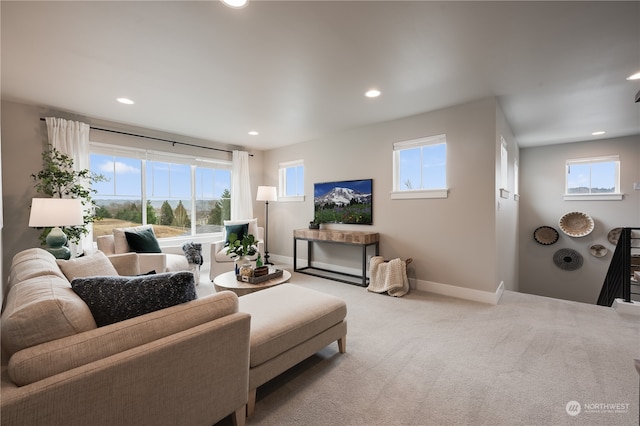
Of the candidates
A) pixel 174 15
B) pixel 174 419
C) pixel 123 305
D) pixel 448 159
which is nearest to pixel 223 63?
pixel 174 15

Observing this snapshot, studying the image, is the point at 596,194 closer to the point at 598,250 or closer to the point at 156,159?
the point at 598,250

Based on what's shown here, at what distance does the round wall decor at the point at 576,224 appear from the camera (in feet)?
16.3

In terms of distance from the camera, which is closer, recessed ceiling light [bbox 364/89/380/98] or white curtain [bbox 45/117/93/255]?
recessed ceiling light [bbox 364/89/380/98]

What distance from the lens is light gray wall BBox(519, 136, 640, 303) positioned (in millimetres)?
4648

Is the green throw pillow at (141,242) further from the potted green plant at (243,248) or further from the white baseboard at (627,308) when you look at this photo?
the white baseboard at (627,308)

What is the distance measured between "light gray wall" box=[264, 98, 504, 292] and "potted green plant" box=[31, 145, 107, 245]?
11.5 ft

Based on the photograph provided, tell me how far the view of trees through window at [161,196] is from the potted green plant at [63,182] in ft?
1.41

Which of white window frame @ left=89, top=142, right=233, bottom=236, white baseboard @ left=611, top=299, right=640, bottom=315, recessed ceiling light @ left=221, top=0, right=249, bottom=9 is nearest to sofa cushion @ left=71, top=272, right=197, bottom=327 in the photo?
recessed ceiling light @ left=221, top=0, right=249, bottom=9

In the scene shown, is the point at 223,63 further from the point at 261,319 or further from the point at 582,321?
the point at 582,321

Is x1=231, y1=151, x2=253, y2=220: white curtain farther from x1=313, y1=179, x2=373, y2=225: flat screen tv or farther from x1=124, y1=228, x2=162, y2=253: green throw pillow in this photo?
x1=124, y1=228, x2=162, y2=253: green throw pillow

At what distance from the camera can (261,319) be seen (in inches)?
68.1

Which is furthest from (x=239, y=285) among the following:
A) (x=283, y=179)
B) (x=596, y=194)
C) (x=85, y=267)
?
(x=596, y=194)

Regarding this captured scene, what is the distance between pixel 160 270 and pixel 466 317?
135 inches

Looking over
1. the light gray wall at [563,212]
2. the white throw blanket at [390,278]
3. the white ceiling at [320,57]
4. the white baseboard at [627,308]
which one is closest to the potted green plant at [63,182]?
the white ceiling at [320,57]
